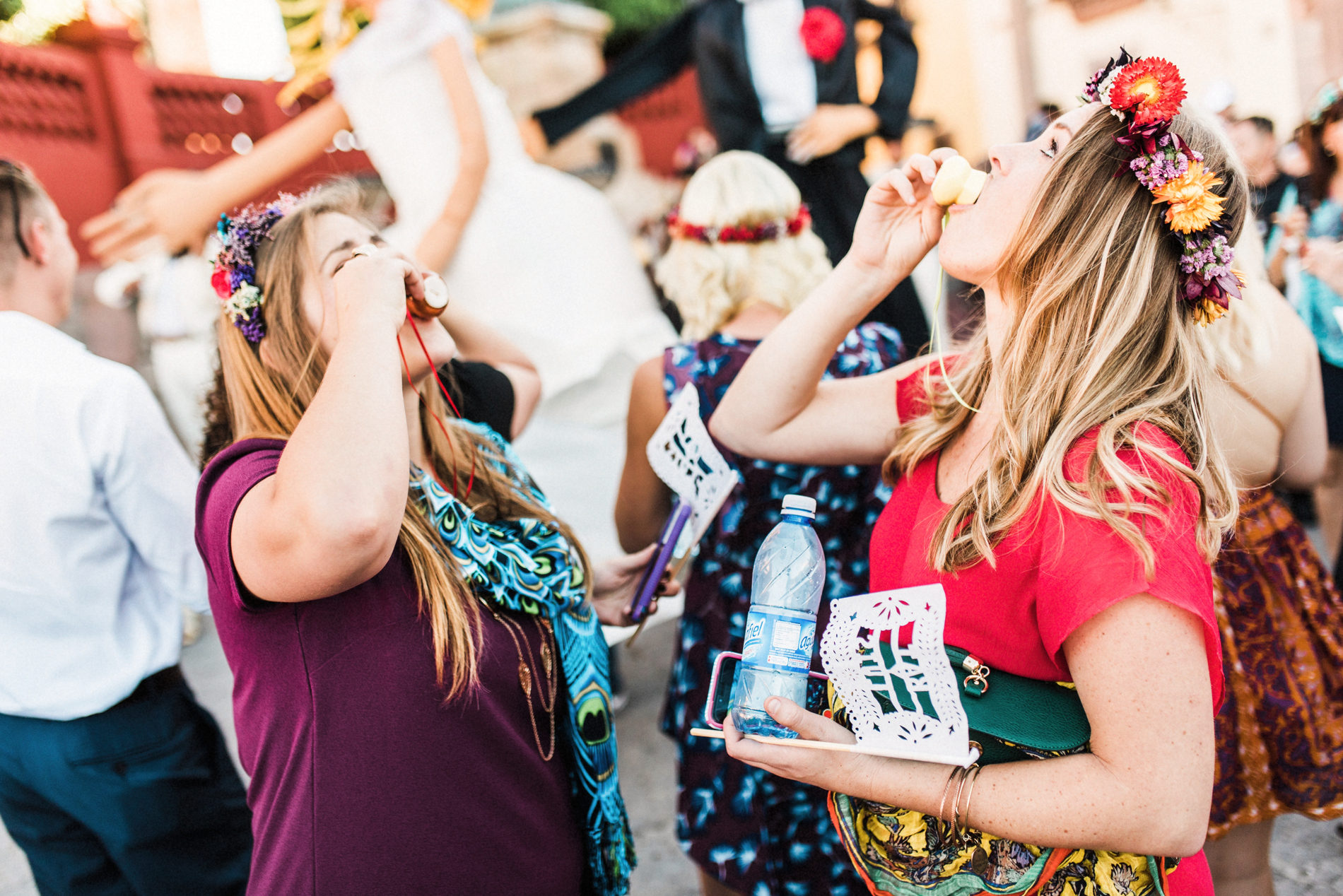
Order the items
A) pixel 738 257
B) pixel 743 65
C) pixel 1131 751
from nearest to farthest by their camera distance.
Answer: pixel 1131 751
pixel 738 257
pixel 743 65

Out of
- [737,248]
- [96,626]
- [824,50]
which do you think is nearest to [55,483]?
[96,626]

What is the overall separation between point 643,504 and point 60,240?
60.0 inches

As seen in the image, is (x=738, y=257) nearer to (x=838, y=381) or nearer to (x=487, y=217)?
(x=838, y=381)

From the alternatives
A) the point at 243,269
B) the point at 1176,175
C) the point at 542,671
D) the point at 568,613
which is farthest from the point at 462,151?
the point at 1176,175

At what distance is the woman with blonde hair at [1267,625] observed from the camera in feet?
6.29

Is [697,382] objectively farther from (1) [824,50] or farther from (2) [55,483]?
(1) [824,50]

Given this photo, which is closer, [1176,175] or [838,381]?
[1176,175]

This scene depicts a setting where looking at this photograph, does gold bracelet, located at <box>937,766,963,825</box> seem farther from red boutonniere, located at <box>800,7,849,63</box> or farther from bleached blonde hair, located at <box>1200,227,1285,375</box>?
red boutonniere, located at <box>800,7,849,63</box>

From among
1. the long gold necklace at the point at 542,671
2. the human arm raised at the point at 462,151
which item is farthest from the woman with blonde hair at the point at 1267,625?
the human arm raised at the point at 462,151

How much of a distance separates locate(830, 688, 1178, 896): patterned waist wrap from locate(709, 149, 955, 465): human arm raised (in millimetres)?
548

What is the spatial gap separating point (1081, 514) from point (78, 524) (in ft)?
6.16

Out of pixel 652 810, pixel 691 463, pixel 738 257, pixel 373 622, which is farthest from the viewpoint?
pixel 652 810

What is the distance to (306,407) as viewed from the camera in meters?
1.63

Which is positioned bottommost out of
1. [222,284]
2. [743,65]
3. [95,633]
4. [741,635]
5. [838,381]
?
[741,635]
